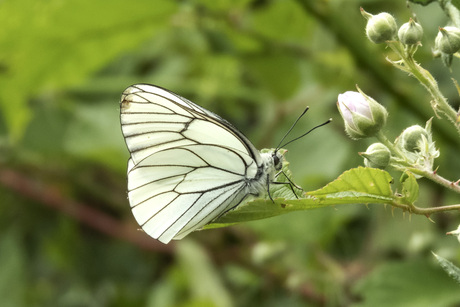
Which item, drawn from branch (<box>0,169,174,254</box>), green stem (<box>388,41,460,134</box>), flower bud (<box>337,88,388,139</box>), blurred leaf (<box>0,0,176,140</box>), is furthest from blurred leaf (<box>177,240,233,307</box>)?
green stem (<box>388,41,460,134</box>)

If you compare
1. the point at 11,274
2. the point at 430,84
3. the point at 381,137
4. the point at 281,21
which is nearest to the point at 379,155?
the point at 381,137

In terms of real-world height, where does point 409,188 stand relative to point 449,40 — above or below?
→ below

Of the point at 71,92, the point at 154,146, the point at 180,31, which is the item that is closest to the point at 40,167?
the point at 71,92

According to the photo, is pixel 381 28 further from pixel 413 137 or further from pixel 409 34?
pixel 413 137

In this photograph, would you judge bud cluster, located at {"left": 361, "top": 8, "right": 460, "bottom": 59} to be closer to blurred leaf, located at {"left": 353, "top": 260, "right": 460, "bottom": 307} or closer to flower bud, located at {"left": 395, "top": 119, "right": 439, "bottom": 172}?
flower bud, located at {"left": 395, "top": 119, "right": 439, "bottom": 172}

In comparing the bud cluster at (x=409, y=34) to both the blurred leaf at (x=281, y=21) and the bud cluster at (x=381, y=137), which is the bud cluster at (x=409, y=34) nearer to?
the bud cluster at (x=381, y=137)

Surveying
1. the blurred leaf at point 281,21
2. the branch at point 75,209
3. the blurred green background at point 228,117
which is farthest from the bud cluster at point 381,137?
the branch at point 75,209

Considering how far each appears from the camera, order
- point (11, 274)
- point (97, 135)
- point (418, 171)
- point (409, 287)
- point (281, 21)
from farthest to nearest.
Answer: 1. point (11, 274)
2. point (97, 135)
3. point (281, 21)
4. point (409, 287)
5. point (418, 171)
